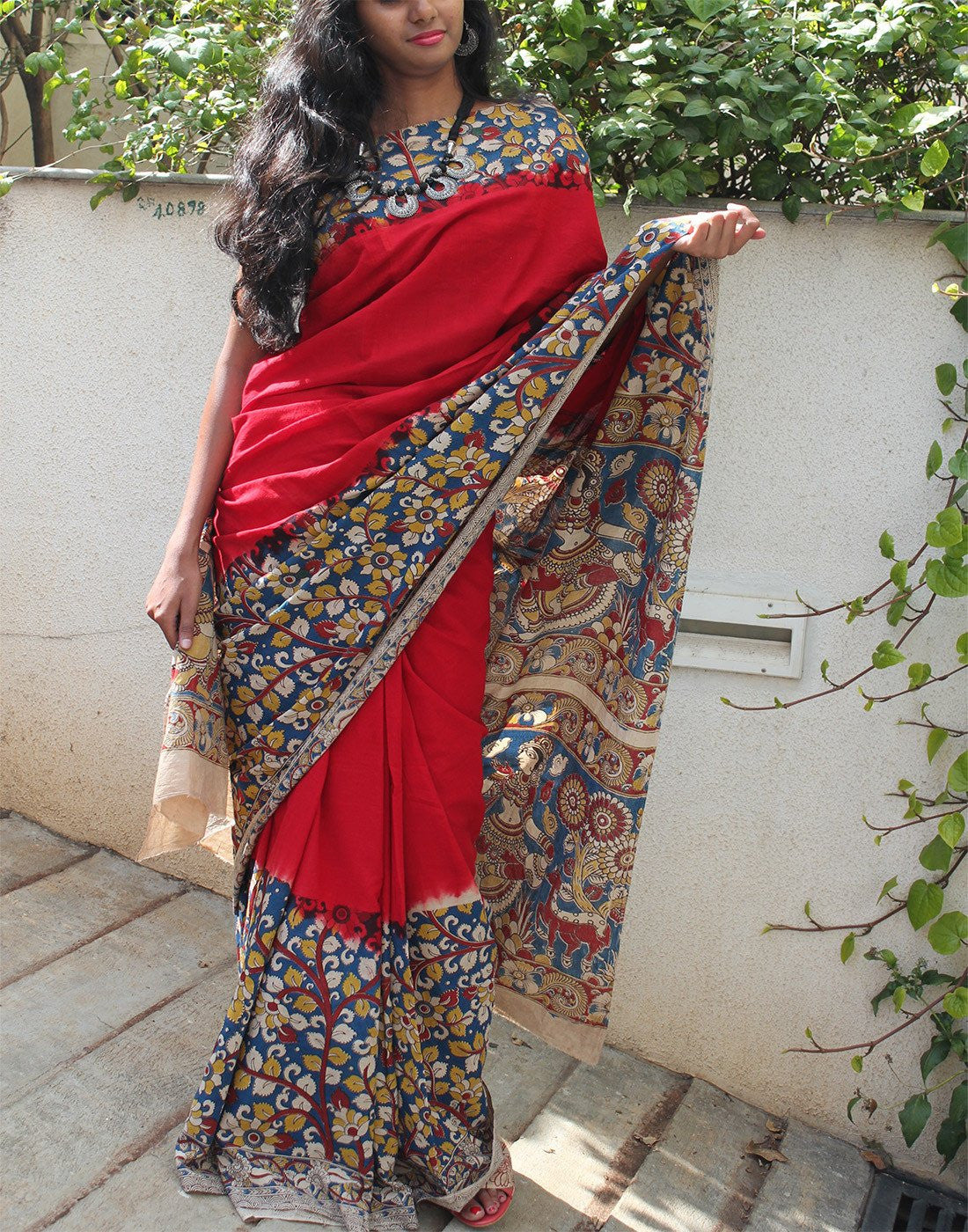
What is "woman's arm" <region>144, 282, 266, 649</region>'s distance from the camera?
193 centimetres

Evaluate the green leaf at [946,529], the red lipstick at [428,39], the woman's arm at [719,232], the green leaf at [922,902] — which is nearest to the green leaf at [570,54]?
the red lipstick at [428,39]

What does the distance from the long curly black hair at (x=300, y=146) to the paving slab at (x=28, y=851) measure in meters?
1.61

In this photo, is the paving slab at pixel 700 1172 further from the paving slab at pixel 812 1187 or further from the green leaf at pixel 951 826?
the green leaf at pixel 951 826

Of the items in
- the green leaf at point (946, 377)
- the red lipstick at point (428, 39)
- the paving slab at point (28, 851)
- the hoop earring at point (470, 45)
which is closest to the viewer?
the red lipstick at point (428, 39)

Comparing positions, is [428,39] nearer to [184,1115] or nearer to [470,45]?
[470,45]

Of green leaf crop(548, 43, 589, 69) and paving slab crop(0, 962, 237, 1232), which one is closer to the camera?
paving slab crop(0, 962, 237, 1232)

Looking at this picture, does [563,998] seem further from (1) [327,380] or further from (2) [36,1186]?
(1) [327,380]

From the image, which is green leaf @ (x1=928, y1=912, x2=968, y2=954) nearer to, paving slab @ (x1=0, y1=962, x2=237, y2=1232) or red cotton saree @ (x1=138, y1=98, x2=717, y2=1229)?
red cotton saree @ (x1=138, y1=98, x2=717, y2=1229)

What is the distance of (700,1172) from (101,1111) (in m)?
1.06

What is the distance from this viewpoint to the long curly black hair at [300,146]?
6.05 ft

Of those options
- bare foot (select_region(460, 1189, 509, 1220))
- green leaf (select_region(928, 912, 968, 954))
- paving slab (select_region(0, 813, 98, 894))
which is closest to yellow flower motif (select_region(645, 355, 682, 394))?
green leaf (select_region(928, 912, 968, 954))

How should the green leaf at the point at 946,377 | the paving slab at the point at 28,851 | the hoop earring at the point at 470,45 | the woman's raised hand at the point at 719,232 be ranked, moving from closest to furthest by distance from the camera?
the woman's raised hand at the point at 719,232 < the hoop earring at the point at 470,45 < the green leaf at the point at 946,377 < the paving slab at the point at 28,851

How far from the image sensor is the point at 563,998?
6.80 feet

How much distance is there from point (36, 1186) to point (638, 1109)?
1.08 meters
